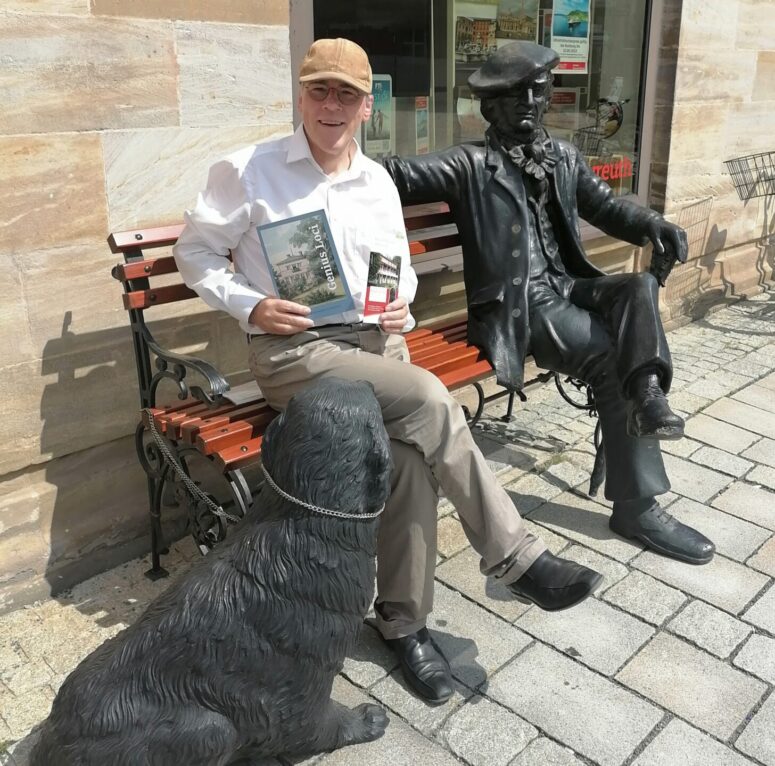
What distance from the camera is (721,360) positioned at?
566cm

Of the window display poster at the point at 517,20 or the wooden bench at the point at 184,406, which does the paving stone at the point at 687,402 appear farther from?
the window display poster at the point at 517,20

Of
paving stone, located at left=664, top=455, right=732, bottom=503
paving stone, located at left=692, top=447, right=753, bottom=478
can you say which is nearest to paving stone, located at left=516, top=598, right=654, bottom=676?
paving stone, located at left=664, top=455, right=732, bottom=503

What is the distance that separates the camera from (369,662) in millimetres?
2695

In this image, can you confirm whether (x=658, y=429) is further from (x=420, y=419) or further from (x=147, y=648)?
(x=147, y=648)

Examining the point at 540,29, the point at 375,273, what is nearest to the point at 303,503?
the point at 375,273

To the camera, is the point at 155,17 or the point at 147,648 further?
the point at 155,17

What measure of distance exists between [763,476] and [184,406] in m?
2.66

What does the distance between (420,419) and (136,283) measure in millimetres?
1184

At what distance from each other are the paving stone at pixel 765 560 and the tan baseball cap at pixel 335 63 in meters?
2.25

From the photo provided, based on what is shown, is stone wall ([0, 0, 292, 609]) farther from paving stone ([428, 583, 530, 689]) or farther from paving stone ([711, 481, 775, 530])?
paving stone ([711, 481, 775, 530])

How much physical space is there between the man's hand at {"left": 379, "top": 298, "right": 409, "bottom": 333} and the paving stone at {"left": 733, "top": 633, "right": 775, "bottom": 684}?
150cm

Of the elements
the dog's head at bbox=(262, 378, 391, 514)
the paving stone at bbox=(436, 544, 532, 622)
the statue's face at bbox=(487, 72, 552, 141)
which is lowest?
the paving stone at bbox=(436, 544, 532, 622)

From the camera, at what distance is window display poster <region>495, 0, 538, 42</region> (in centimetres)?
505

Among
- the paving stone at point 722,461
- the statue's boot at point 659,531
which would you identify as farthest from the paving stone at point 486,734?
the paving stone at point 722,461
